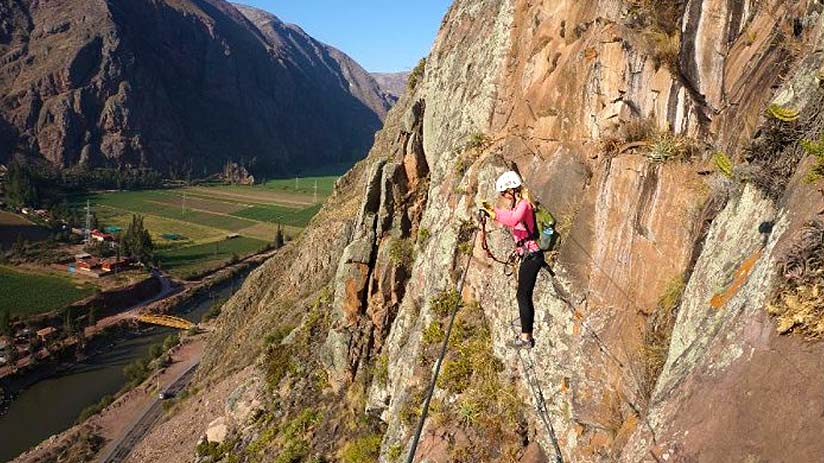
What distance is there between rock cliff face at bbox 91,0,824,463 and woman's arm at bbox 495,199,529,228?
4.51 ft

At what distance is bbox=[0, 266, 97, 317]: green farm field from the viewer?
71875mm

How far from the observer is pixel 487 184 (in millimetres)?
12719

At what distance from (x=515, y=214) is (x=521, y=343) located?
2516 millimetres

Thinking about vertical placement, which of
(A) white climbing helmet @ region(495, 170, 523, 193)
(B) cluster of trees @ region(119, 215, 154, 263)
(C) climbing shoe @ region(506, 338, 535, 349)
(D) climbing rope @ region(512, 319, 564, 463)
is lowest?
(B) cluster of trees @ region(119, 215, 154, 263)

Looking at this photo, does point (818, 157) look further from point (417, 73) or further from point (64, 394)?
point (64, 394)

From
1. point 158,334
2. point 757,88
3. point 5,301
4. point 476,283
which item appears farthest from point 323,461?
point 5,301

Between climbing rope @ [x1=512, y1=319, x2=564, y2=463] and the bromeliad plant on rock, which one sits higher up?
the bromeliad plant on rock

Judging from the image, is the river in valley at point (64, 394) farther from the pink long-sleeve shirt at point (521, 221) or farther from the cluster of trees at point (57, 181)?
the cluster of trees at point (57, 181)

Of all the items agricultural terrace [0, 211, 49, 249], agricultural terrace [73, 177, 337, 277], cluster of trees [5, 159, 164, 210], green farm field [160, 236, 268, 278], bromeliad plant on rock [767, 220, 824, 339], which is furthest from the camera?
cluster of trees [5, 159, 164, 210]

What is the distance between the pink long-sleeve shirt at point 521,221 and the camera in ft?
28.9

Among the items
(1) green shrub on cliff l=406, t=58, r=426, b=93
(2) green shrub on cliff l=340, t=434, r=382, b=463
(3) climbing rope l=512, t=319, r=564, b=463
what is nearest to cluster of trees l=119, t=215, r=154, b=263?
(1) green shrub on cliff l=406, t=58, r=426, b=93

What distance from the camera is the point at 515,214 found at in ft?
29.0

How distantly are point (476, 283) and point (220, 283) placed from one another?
85543 mm

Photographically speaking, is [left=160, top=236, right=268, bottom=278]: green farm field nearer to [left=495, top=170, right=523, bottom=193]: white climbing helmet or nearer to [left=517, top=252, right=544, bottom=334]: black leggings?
[left=517, top=252, right=544, bottom=334]: black leggings
